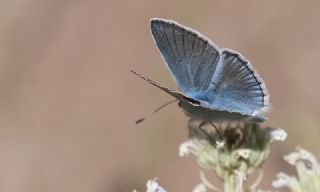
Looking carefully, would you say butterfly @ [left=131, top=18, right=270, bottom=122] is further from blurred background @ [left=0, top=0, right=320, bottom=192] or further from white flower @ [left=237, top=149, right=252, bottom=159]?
blurred background @ [left=0, top=0, right=320, bottom=192]

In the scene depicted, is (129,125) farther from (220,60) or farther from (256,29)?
(220,60)

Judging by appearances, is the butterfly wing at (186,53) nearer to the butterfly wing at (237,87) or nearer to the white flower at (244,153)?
the butterfly wing at (237,87)

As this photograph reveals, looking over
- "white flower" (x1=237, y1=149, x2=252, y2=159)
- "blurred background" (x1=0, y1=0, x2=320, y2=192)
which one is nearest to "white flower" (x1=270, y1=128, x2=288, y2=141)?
"white flower" (x1=237, y1=149, x2=252, y2=159)

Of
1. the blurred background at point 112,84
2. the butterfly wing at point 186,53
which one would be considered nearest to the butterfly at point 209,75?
the butterfly wing at point 186,53

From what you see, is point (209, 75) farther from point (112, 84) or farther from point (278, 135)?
point (112, 84)

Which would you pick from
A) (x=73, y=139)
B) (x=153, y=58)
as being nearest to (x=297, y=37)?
(x=153, y=58)

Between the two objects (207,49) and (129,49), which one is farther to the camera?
(129,49)

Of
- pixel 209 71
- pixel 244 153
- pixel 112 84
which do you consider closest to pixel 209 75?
pixel 209 71
